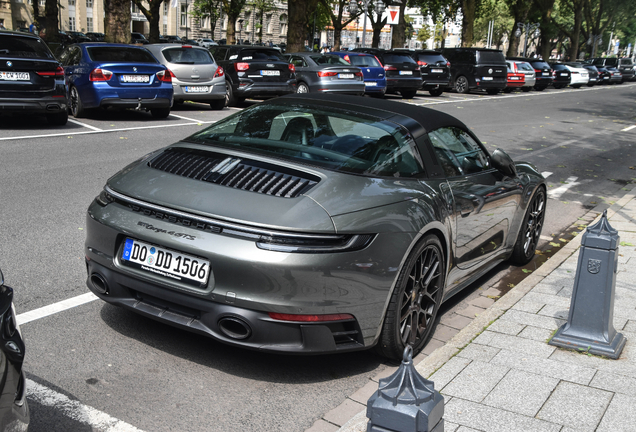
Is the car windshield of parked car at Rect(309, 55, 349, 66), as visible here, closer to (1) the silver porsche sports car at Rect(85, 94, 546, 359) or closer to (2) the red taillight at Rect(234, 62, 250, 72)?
(2) the red taillight at Rect(234, 62, 250, 72)

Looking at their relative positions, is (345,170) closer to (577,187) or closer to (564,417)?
(564,417)

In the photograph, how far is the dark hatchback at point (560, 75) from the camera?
1644 inches

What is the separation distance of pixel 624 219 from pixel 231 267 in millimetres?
6213

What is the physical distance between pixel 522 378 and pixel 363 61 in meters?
20.1

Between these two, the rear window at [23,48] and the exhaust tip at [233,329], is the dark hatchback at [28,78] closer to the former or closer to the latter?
the rear window at [23,48]

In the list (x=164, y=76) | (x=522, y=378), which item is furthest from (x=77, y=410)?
(x=164, y=76)

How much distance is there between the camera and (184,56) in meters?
16.2

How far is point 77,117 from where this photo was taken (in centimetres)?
1380

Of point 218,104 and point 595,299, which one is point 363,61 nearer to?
point 218,104

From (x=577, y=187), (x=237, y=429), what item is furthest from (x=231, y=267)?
(x=577, y=187)

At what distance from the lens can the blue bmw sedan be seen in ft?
43.4

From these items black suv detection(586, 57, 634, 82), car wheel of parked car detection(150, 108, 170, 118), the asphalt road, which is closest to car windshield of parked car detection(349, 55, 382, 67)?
car wheel of parked car detection(150, 108, 170, 118)

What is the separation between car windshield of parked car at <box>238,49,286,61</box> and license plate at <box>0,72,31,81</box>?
7331 millimetres

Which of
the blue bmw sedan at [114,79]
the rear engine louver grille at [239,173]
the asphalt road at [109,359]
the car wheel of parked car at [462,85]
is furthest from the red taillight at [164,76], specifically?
the car wheel of parked car at [462,85]
